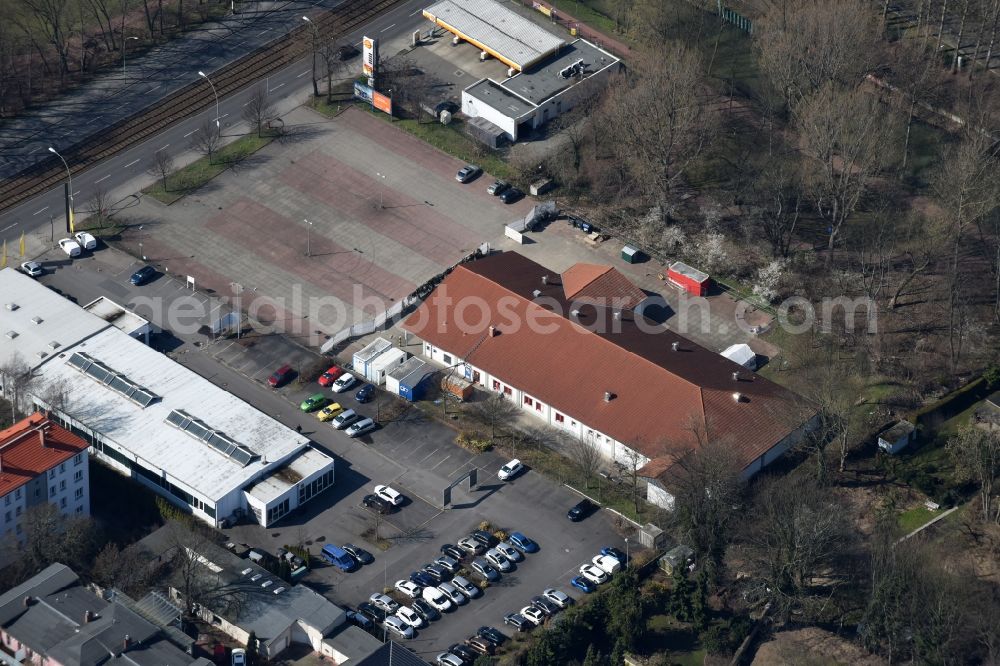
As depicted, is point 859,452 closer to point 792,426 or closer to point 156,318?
point 792,426

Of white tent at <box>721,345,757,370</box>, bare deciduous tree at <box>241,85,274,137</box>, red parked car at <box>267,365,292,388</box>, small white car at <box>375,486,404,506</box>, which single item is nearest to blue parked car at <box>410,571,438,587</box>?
small white car at <box>375,486,404,506</box>

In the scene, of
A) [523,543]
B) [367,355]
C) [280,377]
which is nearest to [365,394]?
[367,355]

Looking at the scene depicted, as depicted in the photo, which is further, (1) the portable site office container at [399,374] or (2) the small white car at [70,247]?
(2) the small white car at [70,247]

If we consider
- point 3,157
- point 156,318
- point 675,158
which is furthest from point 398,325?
point 3,157

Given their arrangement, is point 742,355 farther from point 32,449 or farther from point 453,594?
point 32,449

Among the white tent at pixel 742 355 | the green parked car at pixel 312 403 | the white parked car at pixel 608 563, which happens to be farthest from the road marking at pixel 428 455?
the white tent at pixel 742 355

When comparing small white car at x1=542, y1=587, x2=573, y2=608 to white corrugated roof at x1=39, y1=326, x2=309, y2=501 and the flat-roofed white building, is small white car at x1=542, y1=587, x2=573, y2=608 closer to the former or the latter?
the flat-roofed white building

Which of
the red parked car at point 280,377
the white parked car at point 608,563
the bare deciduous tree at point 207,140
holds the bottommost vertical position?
the white parked car at point 608,563

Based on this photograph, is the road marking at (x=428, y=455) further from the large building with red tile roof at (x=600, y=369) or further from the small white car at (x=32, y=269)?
the small white car at (x=32, y=269)
